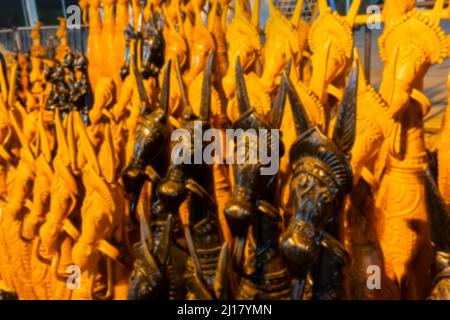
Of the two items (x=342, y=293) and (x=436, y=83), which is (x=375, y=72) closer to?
(x=436, y=83)

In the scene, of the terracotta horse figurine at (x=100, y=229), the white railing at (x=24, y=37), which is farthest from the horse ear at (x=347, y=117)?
the white railing at (x=24, y=37)

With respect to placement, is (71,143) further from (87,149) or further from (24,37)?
(24,37)

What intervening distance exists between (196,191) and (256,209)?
15cm

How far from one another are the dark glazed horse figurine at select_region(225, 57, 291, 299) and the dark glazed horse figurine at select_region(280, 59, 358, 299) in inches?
2.6

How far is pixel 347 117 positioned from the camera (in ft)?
2.10

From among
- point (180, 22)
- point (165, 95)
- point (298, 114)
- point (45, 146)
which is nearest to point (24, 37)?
point (180, 22)

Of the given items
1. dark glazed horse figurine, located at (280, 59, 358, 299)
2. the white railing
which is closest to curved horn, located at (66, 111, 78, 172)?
dark glazed horse figurine, located at (280, 59, 358, 299)

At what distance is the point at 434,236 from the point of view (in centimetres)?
60

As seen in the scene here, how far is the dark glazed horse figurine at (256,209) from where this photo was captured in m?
0.71

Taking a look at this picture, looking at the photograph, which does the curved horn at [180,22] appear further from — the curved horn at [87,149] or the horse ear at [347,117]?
the horse ear at [347,117]

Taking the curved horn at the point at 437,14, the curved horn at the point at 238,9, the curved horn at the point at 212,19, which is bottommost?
the curved horn at the point at 212,19

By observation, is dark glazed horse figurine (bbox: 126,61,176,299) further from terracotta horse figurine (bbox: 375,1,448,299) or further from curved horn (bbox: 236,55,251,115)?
terracotta horse figurine (bbox: 375,1,448,299)

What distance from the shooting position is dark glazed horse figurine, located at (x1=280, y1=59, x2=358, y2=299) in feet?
2.06

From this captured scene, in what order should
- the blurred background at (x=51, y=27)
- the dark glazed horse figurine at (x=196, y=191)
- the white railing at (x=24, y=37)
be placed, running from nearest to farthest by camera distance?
the dark glazed horse figurine at (x=196, y=191), the blurred background at (x=51, y=27), the white railing at (x=24, y=37)
